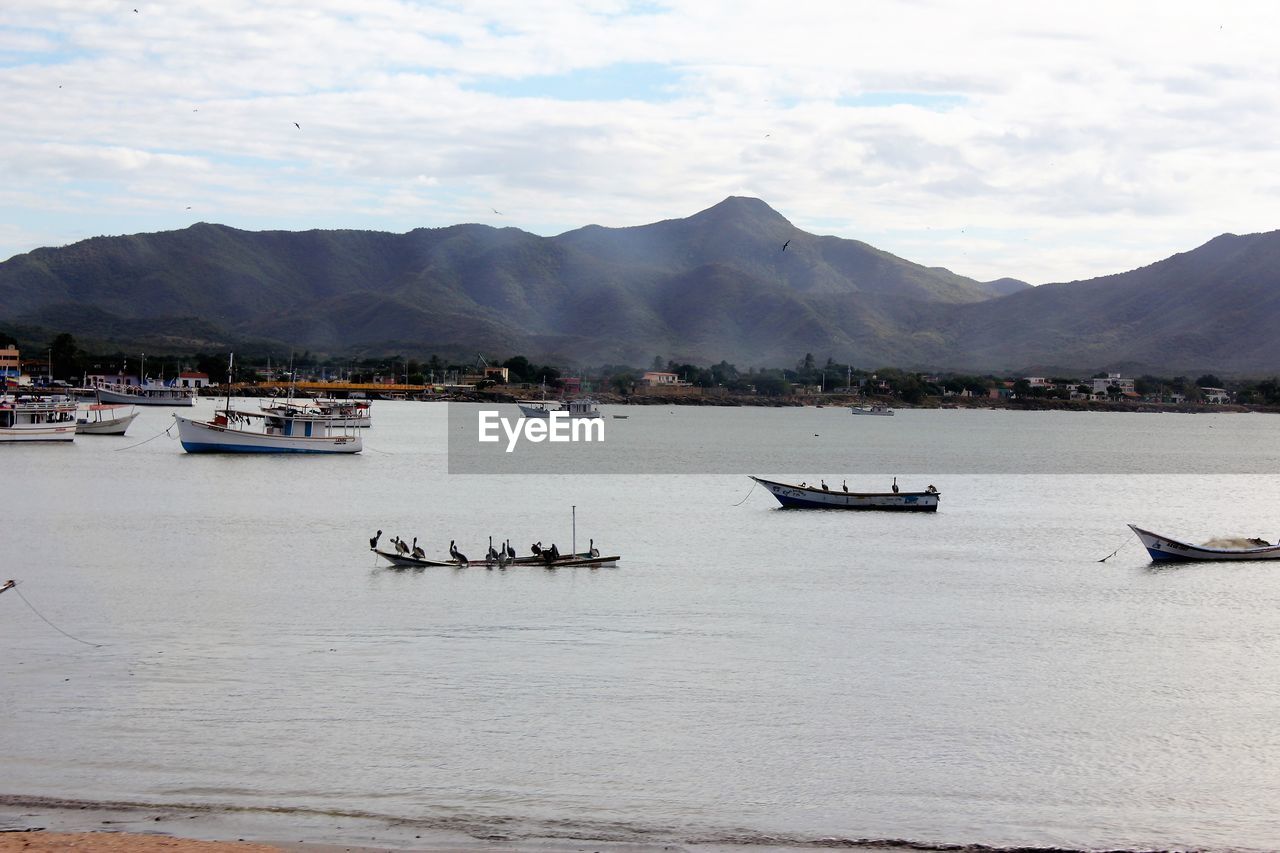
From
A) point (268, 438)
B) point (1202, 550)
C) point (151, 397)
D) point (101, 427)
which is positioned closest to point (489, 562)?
point (1202, 550)

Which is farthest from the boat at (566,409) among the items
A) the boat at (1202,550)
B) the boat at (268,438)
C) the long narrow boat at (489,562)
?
the long narrow boat at (489,562)

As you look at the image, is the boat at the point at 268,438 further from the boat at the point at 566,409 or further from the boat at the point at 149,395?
the boat at the point at 149,395

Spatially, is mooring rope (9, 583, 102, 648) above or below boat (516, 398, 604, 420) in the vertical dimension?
below

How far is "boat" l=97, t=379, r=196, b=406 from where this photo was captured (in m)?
171

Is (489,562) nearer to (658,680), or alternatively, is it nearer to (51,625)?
(51,625)

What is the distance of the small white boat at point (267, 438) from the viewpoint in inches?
3622

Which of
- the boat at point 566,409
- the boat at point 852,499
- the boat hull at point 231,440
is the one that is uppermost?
the boat at point 566,409

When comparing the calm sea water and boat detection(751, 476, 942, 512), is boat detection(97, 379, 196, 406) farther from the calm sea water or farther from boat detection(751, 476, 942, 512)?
boat detection(751, 476, 942, 512)

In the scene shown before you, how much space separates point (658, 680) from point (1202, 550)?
2817cm

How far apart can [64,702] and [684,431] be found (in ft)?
428

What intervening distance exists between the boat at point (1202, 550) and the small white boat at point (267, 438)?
6242 centimetres

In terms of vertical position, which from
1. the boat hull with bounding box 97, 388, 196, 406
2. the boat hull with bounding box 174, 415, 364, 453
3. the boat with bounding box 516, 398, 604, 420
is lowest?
the boat hull with bounding box 174, 415, 364, 453
